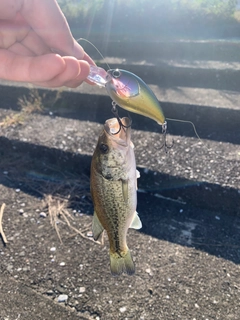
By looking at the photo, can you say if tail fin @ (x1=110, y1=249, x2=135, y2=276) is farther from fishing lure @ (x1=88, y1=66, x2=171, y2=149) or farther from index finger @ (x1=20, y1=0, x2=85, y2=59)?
index finger @ (x1=20, y1=0, x2=85, y2=59)

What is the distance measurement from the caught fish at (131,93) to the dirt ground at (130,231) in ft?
5.06

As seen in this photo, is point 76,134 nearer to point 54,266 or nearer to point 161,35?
point 54,266

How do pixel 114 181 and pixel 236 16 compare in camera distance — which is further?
pixel 236 16

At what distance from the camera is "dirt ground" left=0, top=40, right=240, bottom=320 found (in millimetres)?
2377

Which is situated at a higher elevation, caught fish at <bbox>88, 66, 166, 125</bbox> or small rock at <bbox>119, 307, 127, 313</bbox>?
caught fish at <bbox>88, 66, 166, 125</bbox>

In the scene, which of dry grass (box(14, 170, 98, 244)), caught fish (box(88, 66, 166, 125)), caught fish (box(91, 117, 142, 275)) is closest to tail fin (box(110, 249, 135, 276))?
caught fish (box(91, 117, 142, 275))

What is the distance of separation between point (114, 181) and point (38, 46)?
90 cm

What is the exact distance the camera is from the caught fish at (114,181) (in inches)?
58.0

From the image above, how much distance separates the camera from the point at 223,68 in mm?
4504

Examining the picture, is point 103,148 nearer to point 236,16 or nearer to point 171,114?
point 171,114

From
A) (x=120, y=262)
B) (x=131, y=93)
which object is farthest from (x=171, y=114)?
(x=131, y=93)

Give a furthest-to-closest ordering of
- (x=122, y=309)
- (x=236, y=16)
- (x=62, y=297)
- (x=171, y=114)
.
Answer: (x=236, y=16), (x=171, y=114), (x=62, y=297), (x=122, y=309)

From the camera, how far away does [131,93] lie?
130 cm

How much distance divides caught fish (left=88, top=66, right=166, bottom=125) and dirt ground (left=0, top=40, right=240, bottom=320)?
60.8 inches
